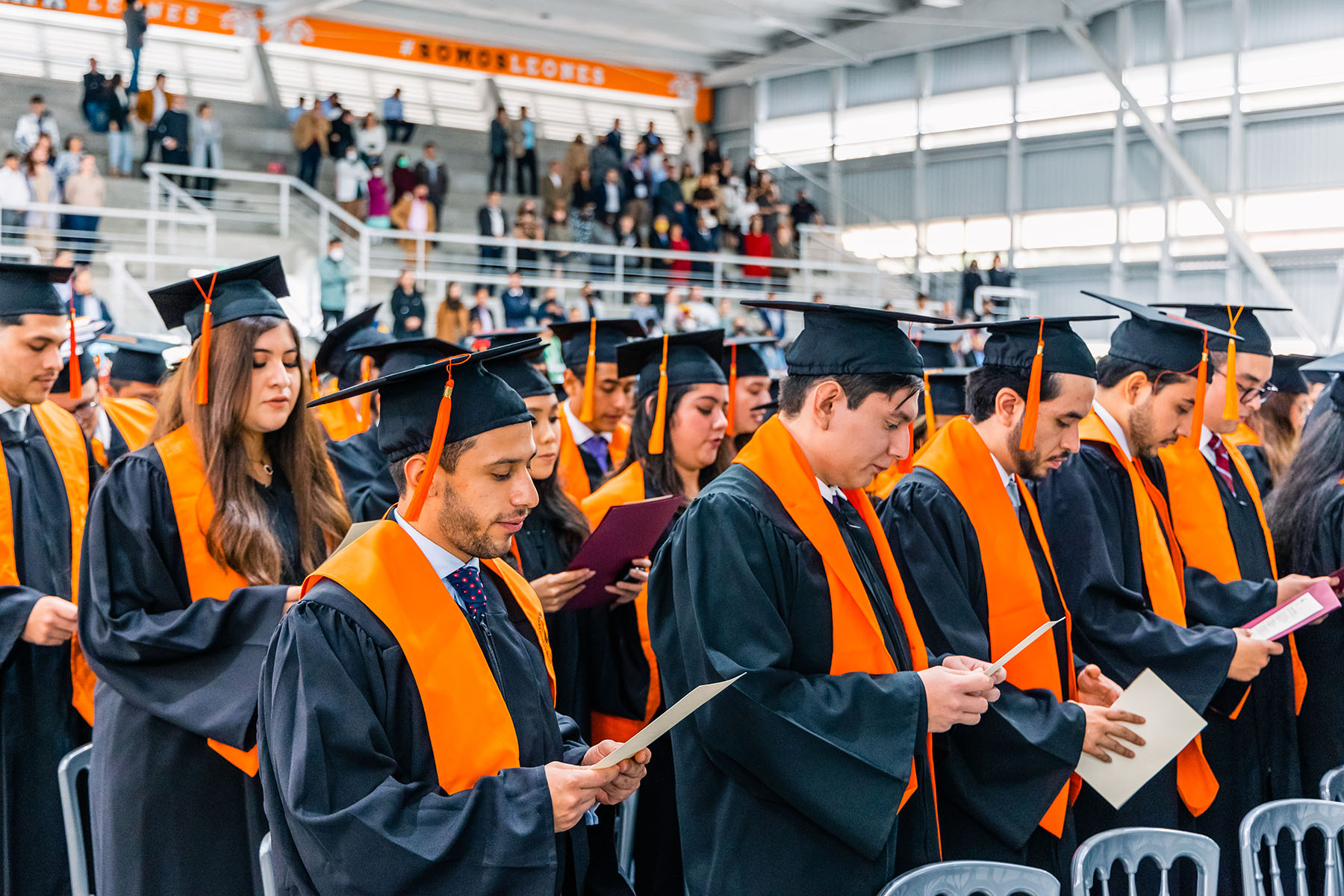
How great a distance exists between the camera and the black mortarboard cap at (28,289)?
3588 millimetres

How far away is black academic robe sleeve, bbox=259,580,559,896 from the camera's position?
2.05 metres

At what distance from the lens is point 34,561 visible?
148 inches

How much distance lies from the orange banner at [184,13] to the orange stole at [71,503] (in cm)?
1773

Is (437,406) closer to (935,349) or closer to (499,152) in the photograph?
(935,349)

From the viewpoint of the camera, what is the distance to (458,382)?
2.36m

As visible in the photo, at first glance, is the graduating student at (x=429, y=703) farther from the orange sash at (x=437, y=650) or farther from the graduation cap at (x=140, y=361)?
the graduation cap at (x=140, y=361)

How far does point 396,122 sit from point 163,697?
18.6 metres

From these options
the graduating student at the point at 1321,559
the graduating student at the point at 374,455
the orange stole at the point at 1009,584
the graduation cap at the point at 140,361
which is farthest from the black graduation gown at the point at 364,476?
the graduating student at the point at 1321,559

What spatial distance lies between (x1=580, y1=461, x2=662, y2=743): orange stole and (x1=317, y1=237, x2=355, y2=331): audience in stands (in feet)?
32.7

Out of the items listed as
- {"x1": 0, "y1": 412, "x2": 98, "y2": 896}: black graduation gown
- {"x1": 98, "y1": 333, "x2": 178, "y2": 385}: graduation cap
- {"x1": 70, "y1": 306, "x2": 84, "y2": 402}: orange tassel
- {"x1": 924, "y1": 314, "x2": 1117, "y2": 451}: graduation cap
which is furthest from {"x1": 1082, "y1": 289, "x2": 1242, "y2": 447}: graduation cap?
{"x1": 98, "y1": 333, "x2": 178, "y2": 385}: graduation cap

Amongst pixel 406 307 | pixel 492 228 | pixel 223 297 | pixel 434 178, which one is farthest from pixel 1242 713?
pixel 434 178

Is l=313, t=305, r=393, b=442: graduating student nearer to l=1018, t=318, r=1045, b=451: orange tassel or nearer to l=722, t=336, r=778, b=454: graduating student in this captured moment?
l=722, t=336, r=778, b=454: graduating student

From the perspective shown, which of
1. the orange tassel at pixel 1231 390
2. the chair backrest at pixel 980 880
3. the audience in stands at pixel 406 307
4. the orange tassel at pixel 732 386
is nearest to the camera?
the chair backrest at pixel 980 880

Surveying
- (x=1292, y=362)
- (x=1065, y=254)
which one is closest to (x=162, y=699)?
(x=1292, y=362)
